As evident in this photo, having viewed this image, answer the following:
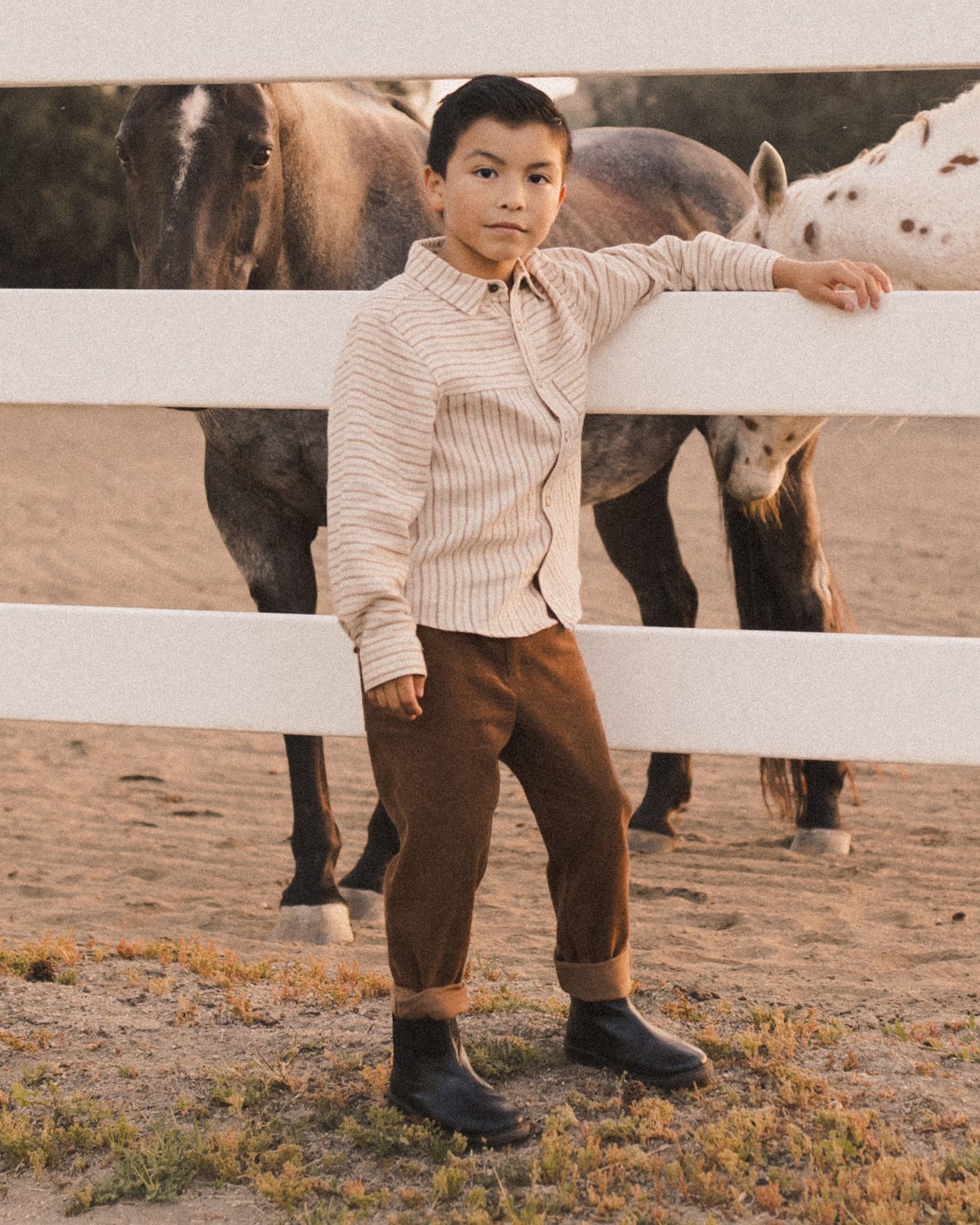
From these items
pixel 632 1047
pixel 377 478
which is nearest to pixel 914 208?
pixel 377 478

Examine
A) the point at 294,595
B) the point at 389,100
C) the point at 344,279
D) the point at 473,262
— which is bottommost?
the point at 294,595

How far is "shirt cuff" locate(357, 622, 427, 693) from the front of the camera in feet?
5.91

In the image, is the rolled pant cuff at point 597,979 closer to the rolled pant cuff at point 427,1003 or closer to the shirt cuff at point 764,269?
the rolled pant cuff at point 427,1003

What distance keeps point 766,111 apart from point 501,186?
1737 centimetres

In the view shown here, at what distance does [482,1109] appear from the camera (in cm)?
192

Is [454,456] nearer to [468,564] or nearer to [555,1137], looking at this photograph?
[468,564]

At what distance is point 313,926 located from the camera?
3.33m

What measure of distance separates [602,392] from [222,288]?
1.26 meters

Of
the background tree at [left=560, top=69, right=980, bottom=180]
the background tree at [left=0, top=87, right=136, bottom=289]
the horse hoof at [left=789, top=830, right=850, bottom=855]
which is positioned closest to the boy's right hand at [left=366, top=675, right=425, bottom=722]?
the horse hoof at [left=789, top=830, right=850, bottom=855]

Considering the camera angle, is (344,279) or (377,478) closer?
(377,478)

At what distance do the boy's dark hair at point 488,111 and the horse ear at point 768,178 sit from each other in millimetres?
1262

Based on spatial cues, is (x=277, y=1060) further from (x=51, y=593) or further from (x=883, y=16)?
(x=51, y=593)

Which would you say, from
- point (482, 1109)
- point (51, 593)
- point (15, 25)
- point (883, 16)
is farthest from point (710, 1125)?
point (51, 593)

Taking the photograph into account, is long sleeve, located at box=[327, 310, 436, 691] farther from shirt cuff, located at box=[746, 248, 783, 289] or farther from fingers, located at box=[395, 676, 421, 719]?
shirt cuff, located at box=[746, 248, 783, 289]
